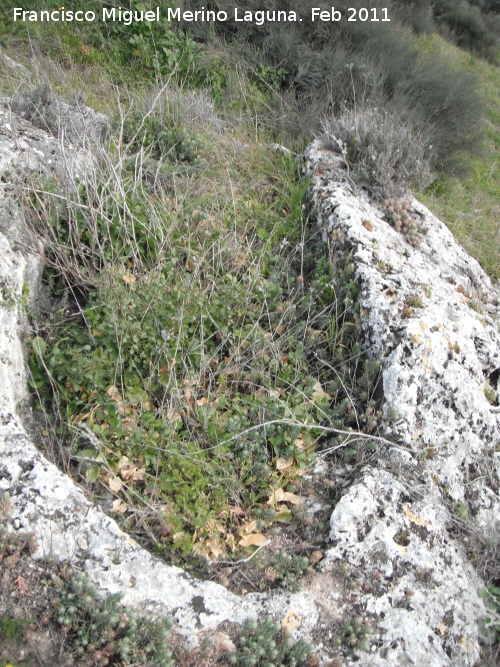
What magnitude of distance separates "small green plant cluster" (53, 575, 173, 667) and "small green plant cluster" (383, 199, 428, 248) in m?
3.20

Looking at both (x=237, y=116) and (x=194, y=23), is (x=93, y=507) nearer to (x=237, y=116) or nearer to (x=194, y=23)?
(x=237, y=116)

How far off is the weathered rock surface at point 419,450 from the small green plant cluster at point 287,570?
0.55 feet

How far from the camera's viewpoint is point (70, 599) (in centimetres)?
188

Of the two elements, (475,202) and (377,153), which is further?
(475,202)

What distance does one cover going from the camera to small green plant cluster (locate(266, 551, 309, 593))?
224 centimetres

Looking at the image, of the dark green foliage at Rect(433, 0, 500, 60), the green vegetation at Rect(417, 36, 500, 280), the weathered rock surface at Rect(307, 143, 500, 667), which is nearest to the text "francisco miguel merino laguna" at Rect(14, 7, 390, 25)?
the green vegetation at Rect(417, 36, 500, 280)

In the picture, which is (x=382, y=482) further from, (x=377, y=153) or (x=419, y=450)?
(x=377, y=153)

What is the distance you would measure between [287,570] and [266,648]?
374mm

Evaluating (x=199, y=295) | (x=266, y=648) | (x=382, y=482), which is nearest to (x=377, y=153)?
(x=199, y=295)

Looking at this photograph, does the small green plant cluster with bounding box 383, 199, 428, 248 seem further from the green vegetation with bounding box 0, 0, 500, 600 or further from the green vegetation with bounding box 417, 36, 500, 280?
the green vegetation with bounding box 417, 36, 500, 280

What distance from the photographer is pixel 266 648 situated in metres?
1.97

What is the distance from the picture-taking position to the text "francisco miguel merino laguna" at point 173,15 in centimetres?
577

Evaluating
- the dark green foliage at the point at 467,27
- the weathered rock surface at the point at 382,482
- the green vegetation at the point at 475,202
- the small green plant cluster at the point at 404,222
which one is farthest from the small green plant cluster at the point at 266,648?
the dark green foliage at the point at 467,27

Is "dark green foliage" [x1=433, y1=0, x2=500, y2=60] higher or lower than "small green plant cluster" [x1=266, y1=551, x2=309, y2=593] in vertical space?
higher
